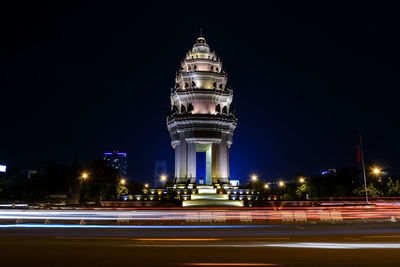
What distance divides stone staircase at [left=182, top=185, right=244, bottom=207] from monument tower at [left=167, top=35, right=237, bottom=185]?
122 inches

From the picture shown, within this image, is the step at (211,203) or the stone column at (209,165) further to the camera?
the stone column at (209,165)

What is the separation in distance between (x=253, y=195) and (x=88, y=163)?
151ft

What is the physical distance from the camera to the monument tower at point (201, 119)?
169 feet

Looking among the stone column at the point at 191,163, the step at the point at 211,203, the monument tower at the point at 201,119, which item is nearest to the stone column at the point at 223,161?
the monument tower at the point at 201,119

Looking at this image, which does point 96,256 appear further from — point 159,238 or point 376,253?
point 376,253

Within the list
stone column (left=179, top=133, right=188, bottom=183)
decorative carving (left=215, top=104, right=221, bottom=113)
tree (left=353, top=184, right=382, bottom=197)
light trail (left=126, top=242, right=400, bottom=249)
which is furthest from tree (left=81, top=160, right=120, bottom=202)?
light trail (left=126, top=242, right=400, bottom=249)

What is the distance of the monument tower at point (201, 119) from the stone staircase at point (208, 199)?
3110mm

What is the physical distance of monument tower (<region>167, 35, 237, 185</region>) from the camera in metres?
51.5

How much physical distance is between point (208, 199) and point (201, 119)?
12.7 metres

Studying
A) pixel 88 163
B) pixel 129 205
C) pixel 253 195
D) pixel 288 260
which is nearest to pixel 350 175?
pixel 253 195

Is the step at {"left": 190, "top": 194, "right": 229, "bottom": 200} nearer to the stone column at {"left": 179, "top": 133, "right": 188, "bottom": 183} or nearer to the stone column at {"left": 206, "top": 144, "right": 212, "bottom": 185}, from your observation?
the stone column at {"left": 179, "top": 133, "right": 188, "bottom": 183}

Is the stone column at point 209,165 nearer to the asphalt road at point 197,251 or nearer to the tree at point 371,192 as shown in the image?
the tree at point 371,192

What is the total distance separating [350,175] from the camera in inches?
2542

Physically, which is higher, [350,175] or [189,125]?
[189,125]
